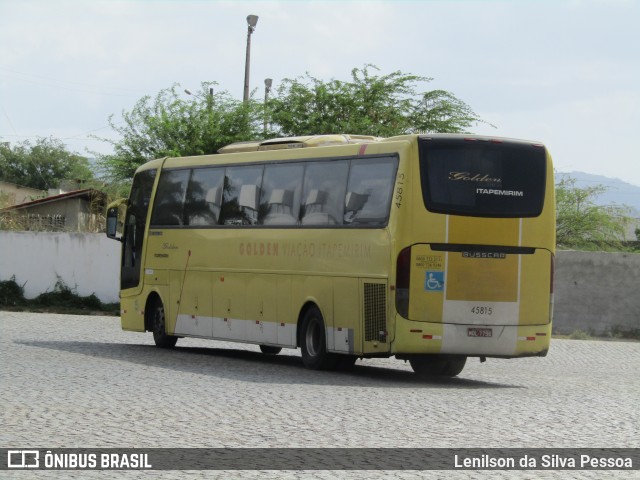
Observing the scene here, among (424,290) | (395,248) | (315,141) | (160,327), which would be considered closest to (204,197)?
(160,327)

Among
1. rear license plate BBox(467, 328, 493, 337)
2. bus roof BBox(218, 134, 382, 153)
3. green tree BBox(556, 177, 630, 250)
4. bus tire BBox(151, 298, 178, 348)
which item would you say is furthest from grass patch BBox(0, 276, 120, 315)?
rear license plate BBox(467, 328, 493, 337)

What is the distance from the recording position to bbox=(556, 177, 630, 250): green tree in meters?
55.5

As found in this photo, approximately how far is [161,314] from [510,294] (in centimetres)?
877

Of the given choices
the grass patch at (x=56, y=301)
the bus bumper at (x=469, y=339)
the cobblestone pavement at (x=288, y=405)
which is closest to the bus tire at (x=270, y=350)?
the cobblestone pavement at (x=288, y=405)

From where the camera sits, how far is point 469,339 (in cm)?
1892

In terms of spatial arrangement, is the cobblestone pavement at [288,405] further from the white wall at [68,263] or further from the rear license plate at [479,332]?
the white wall at [68,263]

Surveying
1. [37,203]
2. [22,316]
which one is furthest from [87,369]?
[37,203]

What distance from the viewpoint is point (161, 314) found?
25781 millimetres

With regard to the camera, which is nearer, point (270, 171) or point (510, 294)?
Result: point (510, 294)

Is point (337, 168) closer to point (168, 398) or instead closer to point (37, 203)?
point (168, 398)

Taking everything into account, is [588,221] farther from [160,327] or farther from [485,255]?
[485,255]

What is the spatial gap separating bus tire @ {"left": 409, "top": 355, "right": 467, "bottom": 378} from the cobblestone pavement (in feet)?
0.95

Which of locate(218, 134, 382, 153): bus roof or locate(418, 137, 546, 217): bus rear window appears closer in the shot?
locate(418, 137, 546, 217): bus rear window
